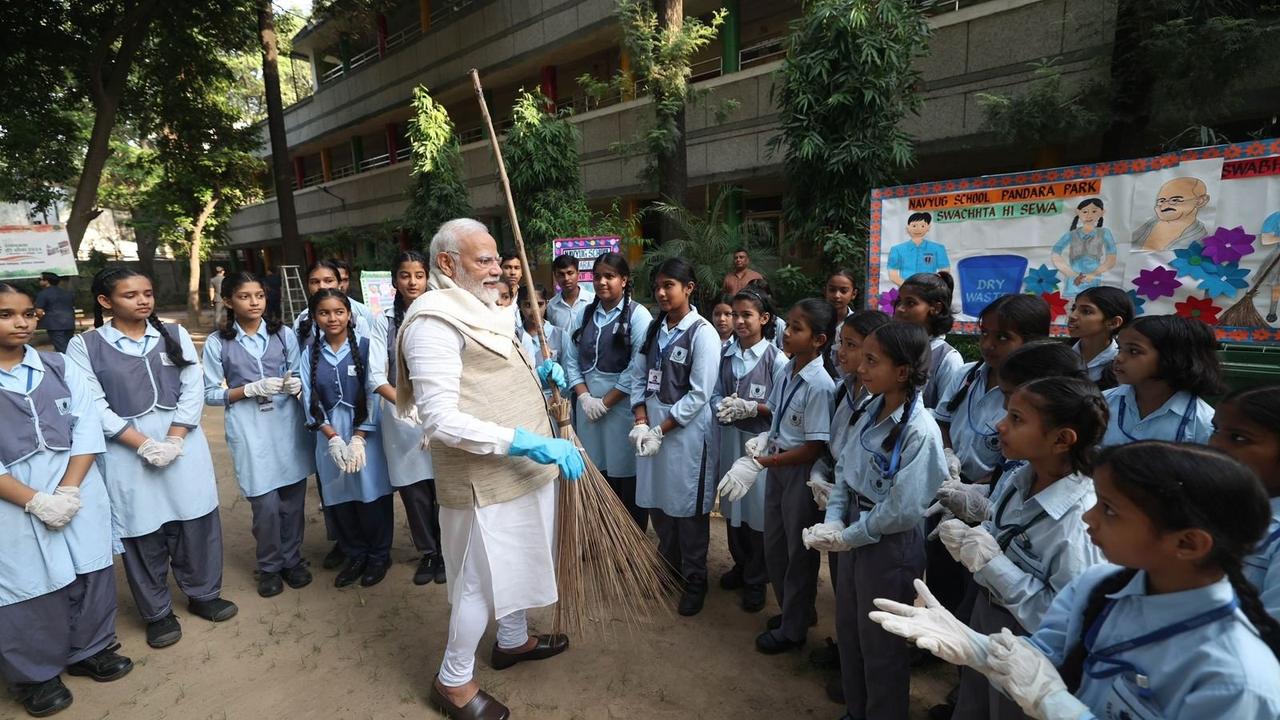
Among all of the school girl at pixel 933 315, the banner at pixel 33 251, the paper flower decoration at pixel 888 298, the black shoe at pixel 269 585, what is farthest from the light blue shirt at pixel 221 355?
the banner at pixel 33 251

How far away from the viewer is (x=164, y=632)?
2990mm

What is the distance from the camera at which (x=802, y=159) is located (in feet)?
19.9

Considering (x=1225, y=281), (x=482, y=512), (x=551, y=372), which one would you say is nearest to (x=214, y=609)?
(x=482, y=512)

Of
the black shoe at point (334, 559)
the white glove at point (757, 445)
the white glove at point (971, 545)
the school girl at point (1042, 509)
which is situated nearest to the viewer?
the school girl at point (1042, 509)

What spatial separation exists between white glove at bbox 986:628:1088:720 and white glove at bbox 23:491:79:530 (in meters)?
3.24

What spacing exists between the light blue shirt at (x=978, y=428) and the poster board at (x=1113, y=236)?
2132 millimetres

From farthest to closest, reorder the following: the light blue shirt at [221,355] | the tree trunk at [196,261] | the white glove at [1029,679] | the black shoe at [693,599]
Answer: the tree trunk at [196,261]
the light blue shirt at [221,355]
the black shoe at [693,599]
the white glove at [1029,679]

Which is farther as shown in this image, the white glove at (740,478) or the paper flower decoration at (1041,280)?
the paper flower decoration at (1041,280)

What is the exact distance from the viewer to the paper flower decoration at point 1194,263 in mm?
3664

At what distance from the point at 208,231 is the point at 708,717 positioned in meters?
19.7

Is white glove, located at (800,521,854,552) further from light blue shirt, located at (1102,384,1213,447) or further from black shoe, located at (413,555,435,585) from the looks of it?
black shoe, located at (413,555,435,585)

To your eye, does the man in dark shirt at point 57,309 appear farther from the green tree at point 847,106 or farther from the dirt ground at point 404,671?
the green tree at point 847,106

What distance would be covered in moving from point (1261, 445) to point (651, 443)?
2073 millimetres

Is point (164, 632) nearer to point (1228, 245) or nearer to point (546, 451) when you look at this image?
point (546, 451)
